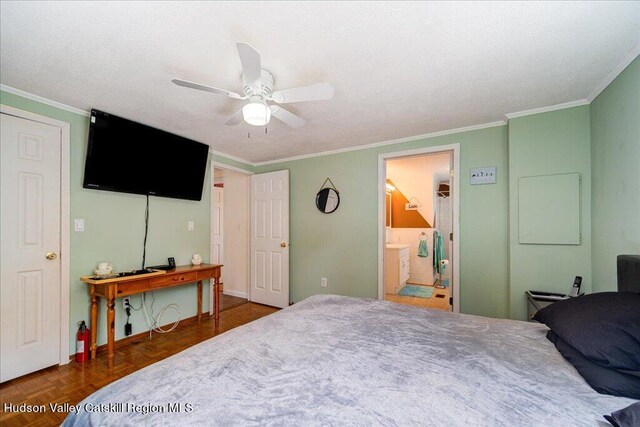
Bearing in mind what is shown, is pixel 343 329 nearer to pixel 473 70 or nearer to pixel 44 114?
pixel 473 70

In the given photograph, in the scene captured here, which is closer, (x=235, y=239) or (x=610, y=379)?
(x=610, y=379)

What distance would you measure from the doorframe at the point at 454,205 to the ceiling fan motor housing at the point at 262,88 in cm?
196

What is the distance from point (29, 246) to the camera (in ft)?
7.28

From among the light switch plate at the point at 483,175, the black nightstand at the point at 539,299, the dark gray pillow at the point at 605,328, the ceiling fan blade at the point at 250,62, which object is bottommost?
the black nightstand at the point at 539,299

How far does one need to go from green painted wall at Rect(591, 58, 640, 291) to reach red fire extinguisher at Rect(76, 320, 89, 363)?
4.29 metres

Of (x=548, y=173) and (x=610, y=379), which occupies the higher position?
(x=548, y=173)

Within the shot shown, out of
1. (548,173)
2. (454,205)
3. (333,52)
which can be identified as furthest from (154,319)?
(548,173)

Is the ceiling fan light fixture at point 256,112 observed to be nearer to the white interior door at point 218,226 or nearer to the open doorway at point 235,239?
the open doorway at point 235,239

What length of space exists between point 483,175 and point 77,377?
4175 mm

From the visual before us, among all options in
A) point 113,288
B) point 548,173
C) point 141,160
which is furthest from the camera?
point 141,160

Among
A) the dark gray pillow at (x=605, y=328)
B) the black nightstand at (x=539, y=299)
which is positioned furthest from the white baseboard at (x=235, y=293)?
the dark gray pillow at (x=605, y=328)

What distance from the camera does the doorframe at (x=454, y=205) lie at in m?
2.98

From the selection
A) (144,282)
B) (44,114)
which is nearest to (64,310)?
(144,282)

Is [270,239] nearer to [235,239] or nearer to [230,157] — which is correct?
[235,239]
